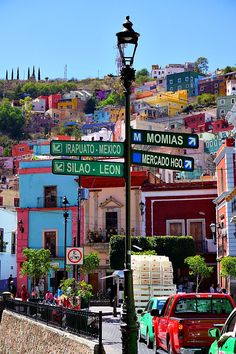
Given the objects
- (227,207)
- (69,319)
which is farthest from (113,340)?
(227,207)

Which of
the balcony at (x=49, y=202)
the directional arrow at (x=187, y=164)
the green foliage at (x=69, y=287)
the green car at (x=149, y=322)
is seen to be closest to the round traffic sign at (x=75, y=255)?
the green foliage at (x=69, y=287)

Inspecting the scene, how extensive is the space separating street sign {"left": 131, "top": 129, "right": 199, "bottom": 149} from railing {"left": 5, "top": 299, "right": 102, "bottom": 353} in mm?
2727

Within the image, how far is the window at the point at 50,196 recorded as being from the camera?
4730 centimetres

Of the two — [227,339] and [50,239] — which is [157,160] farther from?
[50,239]

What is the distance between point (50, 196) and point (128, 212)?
124 ft

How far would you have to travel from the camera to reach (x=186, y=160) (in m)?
11.0

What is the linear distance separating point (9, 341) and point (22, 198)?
1036 inches

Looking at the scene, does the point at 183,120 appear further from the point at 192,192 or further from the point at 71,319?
the point at 71,319

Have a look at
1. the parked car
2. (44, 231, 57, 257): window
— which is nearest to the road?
the parked car

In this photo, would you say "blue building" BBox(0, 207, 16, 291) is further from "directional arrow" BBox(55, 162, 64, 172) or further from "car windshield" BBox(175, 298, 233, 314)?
"directional arrow" BBox(55, 162, 64, 172)

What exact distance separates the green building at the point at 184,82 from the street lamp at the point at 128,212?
16263 cm

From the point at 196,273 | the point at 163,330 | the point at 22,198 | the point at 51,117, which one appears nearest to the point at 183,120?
the point at 51,117

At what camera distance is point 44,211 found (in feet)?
155

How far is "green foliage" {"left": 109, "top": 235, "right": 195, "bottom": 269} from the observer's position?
4072cm
